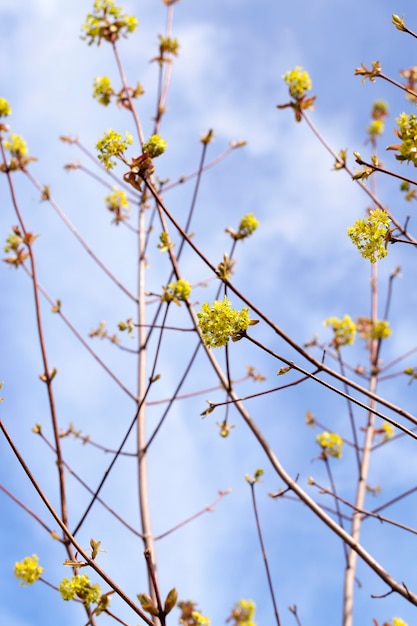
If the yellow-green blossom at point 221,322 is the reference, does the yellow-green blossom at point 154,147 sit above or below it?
above

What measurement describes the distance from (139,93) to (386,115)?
3230 millimetres

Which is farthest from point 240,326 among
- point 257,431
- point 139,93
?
point 139,93

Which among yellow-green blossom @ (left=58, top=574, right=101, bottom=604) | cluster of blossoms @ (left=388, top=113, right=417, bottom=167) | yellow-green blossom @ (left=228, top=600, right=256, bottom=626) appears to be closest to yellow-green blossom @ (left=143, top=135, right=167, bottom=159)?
cluster of blossoms @ (left=388, top=113, right=417, bottom=167)

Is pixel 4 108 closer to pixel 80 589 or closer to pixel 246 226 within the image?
pixel 246 226

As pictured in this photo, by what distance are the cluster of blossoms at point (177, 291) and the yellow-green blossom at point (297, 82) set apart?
5.10 ft

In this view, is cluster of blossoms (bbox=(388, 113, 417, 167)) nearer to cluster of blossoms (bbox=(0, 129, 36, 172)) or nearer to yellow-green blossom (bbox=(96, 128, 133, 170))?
yellow-green blossom (bbox=(96, 128, 133, 170))

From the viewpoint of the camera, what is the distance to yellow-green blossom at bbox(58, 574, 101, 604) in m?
2.92

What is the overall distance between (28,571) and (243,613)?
1820 millimetres

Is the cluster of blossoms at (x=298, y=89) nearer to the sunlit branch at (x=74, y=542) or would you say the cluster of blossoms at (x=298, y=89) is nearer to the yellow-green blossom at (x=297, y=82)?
the yellow-green blossom at (x=297, y=82)

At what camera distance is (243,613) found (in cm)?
469

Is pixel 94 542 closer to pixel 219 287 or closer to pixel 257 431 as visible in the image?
pixel 257 431

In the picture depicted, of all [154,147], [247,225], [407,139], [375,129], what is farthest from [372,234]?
[375,129]

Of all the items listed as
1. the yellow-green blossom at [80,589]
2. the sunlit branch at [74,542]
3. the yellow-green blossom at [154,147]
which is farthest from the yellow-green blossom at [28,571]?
the yellow-green blossom at [154,147]

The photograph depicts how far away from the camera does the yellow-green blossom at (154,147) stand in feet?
9.25
